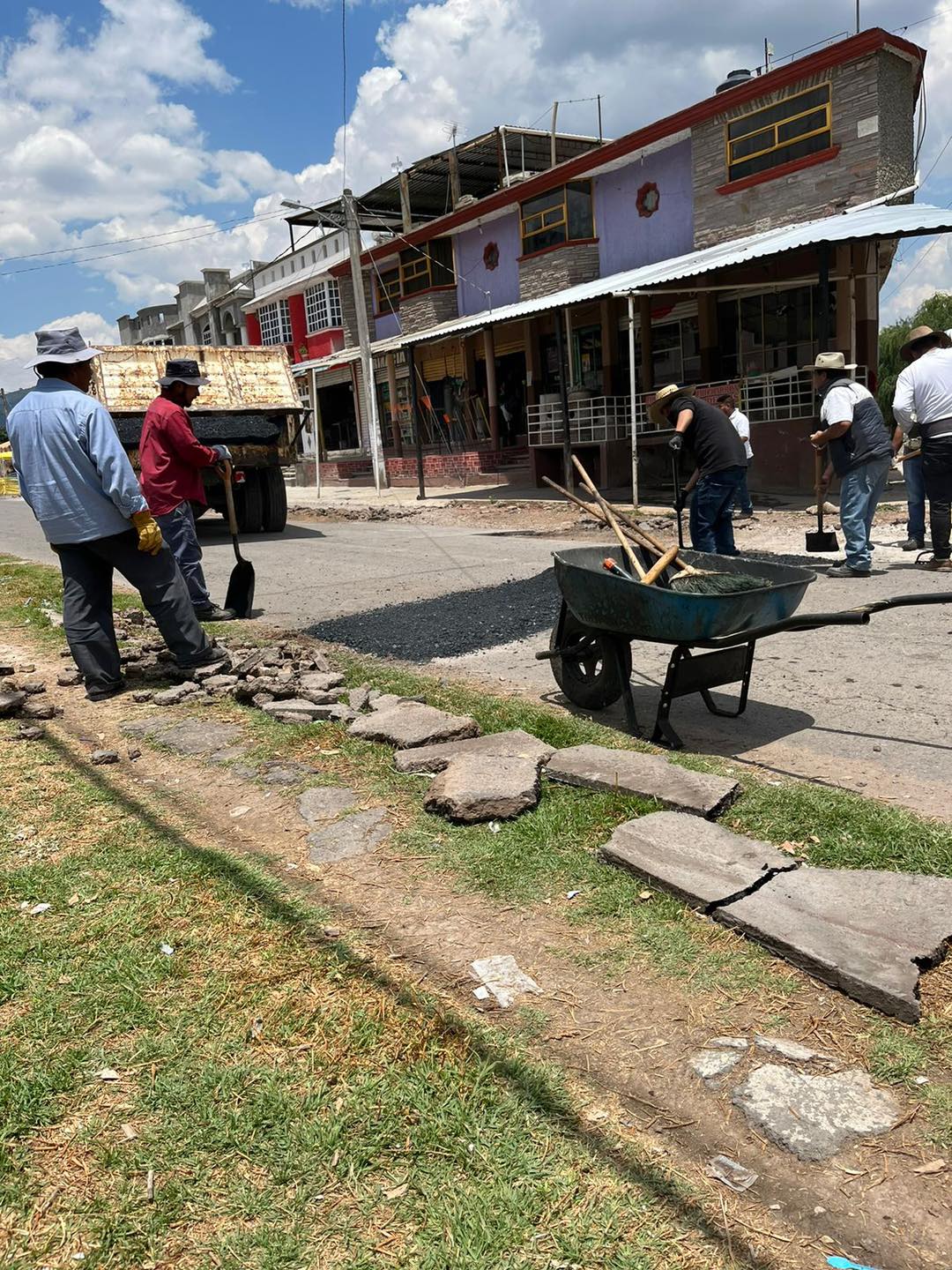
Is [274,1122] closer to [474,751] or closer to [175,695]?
[474,751]

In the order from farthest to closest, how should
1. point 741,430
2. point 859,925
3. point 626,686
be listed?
point 741,430
point 626,686
point 859,925

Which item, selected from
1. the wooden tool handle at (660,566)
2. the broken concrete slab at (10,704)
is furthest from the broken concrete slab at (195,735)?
the wooden tool handle at (660,566)

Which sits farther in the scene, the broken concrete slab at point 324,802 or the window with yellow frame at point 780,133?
the window with yellow frame at point 780,133

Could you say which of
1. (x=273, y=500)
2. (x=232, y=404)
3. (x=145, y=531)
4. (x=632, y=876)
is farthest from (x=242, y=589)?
(x=273, y=500)

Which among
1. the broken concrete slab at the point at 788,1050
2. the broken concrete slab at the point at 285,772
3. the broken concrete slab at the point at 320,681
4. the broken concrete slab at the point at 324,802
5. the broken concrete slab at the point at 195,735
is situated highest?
the broken concrete slab at the point at 320,681

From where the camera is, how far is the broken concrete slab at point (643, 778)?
3.40m

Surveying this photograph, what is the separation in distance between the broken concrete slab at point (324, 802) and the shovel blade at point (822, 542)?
24.2 ft

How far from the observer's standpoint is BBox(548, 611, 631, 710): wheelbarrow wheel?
4594 mm

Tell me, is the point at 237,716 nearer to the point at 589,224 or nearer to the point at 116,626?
the point at 116,626

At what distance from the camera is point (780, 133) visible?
16.7 m

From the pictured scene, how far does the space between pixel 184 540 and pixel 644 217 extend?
1630 centimetres

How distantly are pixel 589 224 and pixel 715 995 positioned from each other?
21674 millimetres

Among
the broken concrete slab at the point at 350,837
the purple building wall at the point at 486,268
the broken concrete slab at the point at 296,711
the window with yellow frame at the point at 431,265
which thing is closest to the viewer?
the broken concrete slab at the point at 350,837

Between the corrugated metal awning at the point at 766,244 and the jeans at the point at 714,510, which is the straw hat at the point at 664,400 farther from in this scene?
the corrugated metal awning at the point at 766,244
